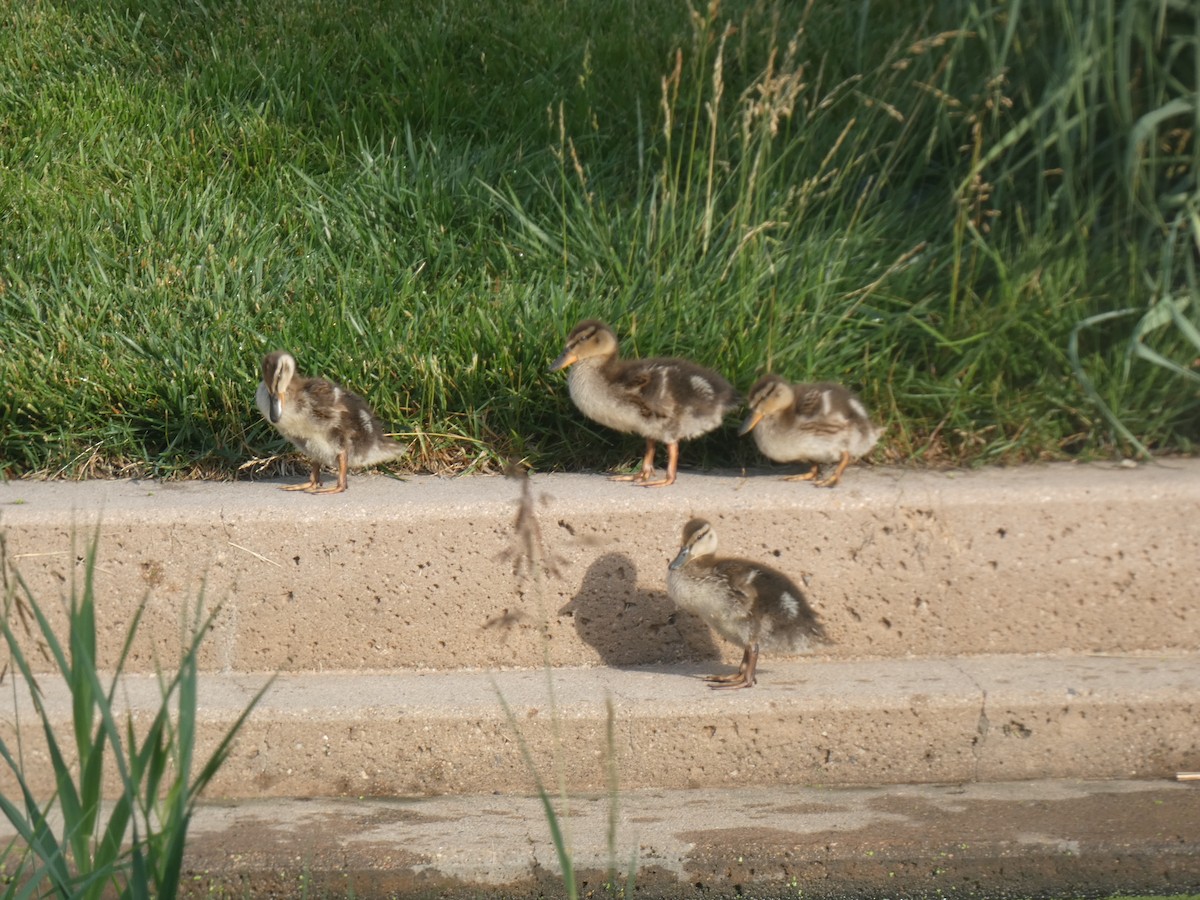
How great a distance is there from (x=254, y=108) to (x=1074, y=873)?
5.32m

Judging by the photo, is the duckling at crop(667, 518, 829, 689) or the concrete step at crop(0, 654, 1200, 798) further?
the duckling at crop(667, 518, 829, 689)

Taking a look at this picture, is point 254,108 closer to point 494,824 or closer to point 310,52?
point 310,52

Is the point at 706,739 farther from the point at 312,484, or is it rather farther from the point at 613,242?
the point at 613,242

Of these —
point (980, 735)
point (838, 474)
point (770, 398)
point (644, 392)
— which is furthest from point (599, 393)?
point (980, 735)

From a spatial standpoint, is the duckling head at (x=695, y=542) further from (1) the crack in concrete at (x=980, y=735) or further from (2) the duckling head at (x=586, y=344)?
(1) the crack in concrete at (x=980, y=735)

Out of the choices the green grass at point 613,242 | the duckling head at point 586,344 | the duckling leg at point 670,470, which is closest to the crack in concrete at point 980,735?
the green grass at point 613,242

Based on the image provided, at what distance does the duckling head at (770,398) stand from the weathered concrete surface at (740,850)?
145cm

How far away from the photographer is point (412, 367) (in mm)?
5258

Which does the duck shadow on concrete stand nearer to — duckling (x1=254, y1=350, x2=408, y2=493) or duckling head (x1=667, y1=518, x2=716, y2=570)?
duckling head (x1=667, y1=518, x2=716, y2=570)

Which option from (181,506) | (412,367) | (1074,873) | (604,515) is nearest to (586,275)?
(412,367)

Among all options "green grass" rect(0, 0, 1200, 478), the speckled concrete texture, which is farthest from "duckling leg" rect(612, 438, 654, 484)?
"green grass" rect(0, 0, 1200, 478)

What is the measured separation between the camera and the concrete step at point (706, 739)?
4.28 metres

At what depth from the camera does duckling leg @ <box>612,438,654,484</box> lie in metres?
5.02

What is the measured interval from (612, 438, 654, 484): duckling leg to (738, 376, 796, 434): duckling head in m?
0.36
